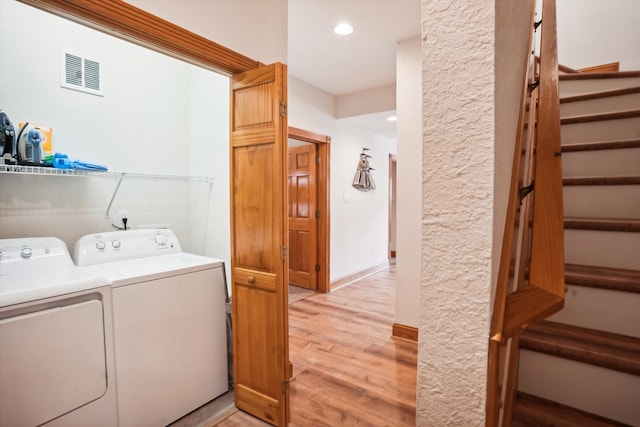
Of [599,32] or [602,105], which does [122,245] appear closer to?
[602,105]

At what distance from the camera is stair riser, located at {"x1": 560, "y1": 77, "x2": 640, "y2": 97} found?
2.46 m

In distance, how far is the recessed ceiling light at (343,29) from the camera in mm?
2641

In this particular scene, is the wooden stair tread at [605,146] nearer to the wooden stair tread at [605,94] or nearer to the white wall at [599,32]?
the wooden stair tread at [605,94]

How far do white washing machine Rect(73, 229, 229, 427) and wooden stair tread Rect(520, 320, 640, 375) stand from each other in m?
1.73

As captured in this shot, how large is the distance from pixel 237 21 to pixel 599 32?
3561mm

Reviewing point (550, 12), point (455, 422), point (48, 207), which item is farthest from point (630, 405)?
point (48, 207)

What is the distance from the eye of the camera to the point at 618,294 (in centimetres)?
133

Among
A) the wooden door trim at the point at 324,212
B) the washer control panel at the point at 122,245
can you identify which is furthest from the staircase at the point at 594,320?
the wooden door trim at the point at 324,212

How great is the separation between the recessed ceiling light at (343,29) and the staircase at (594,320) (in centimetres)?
186

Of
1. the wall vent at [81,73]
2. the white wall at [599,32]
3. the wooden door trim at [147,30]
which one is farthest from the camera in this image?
the white wall at [599,32]

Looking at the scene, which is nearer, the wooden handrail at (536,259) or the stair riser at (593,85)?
the wooden handrail at (536,259)

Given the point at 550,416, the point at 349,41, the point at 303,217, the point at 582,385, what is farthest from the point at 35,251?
the point at 303,217

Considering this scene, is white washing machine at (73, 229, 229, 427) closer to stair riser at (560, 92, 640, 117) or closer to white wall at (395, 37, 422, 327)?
white wall at (395, 37, 422, 327)

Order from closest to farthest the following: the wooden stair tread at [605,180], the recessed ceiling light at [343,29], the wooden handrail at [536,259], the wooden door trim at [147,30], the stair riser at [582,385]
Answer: the wooden handrail at [536,259]
the stair riser at [582,385]
the wooden door trim at [147,30]
the wooden stair tread at [605,180]
the recessed ceiling light at [343,29]
